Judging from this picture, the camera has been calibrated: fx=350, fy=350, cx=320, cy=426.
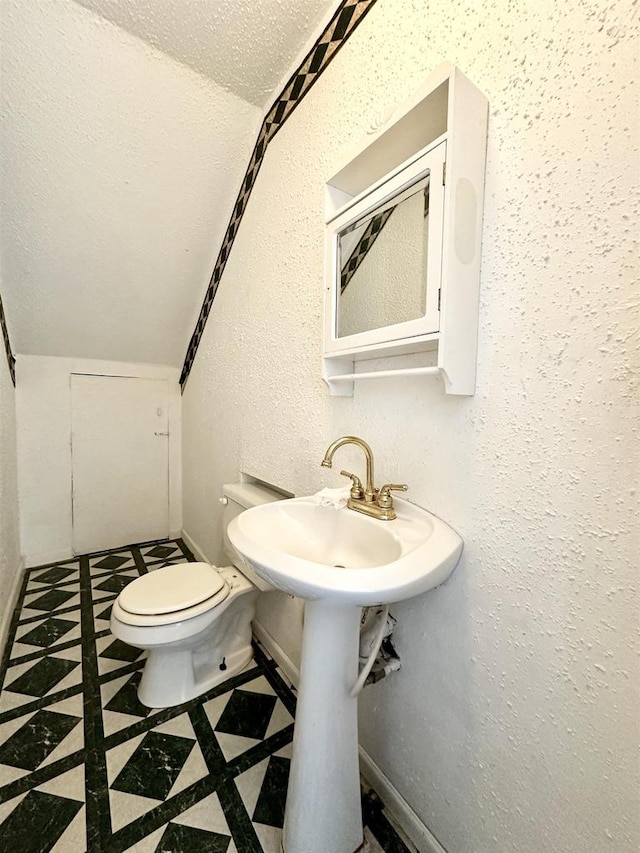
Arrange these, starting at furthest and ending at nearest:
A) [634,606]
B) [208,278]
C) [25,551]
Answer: [25,551], [208,278], [634,606]

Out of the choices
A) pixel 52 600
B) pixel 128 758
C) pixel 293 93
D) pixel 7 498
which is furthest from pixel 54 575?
pixel 293 93

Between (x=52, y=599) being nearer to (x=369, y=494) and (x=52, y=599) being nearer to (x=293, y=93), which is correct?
(x=369, y=494)

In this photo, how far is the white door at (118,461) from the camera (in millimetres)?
2441

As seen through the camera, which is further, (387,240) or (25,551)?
(25,551)

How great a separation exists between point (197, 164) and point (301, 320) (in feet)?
3.27

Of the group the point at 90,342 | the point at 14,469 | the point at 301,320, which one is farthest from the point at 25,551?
the point at 301,320

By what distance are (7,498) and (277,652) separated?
166cm

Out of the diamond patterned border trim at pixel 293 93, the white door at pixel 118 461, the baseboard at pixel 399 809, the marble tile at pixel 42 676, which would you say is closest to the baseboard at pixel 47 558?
the white door at pixel 118 461

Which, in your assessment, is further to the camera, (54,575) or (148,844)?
(54,575)

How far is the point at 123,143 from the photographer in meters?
1.43

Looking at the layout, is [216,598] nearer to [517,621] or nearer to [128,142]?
[517,621]

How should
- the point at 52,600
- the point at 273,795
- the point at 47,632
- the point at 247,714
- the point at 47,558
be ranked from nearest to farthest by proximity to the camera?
the point at 273,795
the point at 247,714
the point at 47,632
the point at 52,600
the point at 47,558

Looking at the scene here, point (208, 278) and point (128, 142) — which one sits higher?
point (128, 142)

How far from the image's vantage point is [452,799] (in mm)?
775
